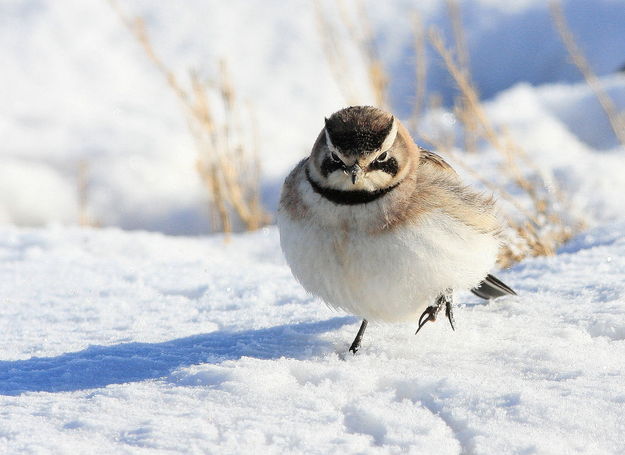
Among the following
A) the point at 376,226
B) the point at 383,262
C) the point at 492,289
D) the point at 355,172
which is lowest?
the point at 492,289

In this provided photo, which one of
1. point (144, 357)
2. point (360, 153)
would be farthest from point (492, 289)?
point (144, 357)

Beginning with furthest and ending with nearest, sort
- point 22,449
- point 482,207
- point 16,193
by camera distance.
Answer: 1. point 16,193
2. point 482,207
3. point 22,449

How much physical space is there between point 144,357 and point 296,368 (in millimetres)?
633

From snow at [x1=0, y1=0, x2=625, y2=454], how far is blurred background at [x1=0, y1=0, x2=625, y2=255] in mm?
30

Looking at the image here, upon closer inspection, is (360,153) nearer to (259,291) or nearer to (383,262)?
(383,262)

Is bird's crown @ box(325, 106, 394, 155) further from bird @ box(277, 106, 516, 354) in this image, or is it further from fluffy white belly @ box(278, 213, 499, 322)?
fluffy white belly @ box(278, 213, 499, 322)

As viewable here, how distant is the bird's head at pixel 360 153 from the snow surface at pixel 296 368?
0.62 metres

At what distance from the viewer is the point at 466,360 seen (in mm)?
2906

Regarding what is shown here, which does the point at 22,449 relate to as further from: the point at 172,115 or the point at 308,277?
the point at 172,115

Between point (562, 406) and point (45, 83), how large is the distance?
8056 millimetres

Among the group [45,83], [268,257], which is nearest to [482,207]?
[268,257]

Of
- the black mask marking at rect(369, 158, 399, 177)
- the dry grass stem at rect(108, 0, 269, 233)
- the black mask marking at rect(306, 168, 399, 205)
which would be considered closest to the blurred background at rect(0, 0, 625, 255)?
the dry grass stem at rect(108, 0, 269, 233)

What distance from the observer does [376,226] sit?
286 cm

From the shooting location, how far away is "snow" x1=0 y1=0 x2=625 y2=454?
7.83 feet
